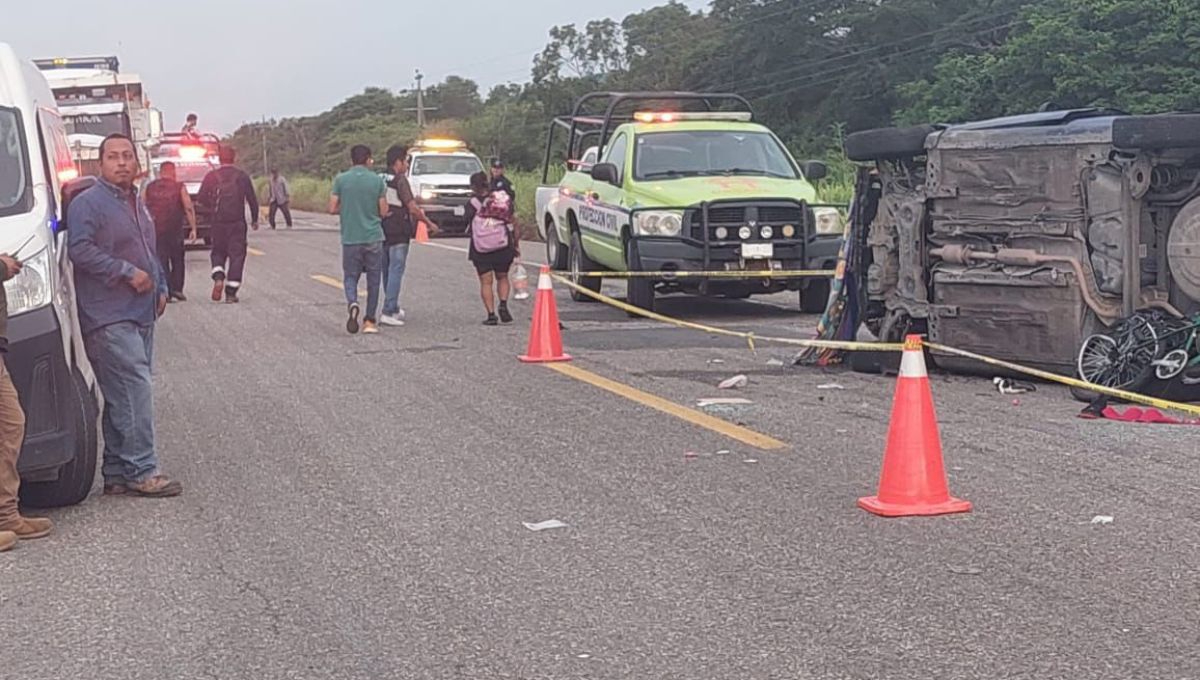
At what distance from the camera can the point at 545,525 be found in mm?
6953

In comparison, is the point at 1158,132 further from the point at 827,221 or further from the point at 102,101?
the point at 102,101

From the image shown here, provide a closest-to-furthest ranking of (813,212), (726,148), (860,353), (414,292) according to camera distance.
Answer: (860,353)
(813,212)
(726,148)
(414,292)

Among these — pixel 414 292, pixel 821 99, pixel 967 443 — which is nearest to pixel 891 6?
pixel 821 99

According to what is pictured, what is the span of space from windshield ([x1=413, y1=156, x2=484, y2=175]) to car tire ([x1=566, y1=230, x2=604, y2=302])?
17.2 m

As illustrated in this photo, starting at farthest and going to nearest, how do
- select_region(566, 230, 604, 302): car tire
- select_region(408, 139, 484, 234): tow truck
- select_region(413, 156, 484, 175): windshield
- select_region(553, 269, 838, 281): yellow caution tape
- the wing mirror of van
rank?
select_region(413, 156, 484, 175): windshield, select_region(408, 139, 484, 234): tow truck, select_region(566, 230, 604, 302): car tire, select_region(553, 269, 838, 281): yellow caution tape, the wing mirror of van

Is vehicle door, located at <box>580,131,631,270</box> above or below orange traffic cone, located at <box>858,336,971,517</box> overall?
above

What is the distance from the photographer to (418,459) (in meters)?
8.56

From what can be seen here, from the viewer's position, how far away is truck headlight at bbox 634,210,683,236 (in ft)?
51.0

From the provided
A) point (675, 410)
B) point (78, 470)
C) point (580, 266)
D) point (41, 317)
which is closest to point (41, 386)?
point (41, 317)

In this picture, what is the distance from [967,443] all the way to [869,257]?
11.7ft

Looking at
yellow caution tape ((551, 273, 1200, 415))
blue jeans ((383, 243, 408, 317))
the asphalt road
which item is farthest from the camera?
blue jeans ((383, 243, 408, 317))

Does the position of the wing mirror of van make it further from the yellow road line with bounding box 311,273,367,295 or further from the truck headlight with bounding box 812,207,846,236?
the yellow road line with bounding box 311,273,367,295

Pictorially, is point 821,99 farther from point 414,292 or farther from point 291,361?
point 291,361

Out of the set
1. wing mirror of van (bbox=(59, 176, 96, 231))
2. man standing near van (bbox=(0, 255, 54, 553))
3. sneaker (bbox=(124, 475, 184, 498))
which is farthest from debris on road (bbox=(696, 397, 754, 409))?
man standing near van (bbox=(0, 255, 54, 553))
